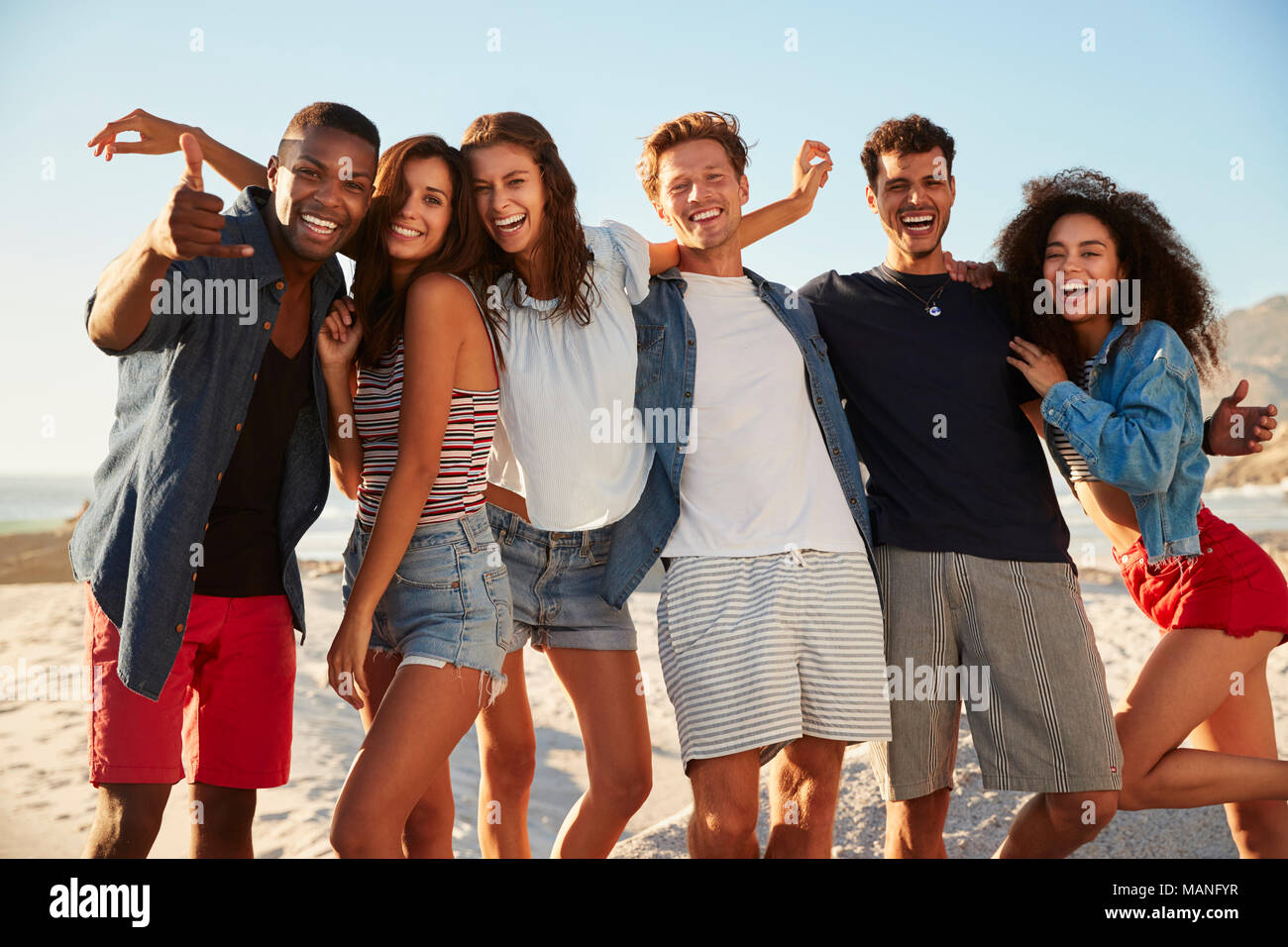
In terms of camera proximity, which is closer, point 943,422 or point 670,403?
point 670,403

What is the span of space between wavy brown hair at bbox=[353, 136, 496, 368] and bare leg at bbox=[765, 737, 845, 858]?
1.64m

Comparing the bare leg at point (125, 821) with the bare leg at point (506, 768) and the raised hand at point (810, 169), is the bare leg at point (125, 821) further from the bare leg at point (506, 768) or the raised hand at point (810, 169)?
the raised hand at point (810, 169)

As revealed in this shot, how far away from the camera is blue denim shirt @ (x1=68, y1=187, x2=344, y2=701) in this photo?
287 cm

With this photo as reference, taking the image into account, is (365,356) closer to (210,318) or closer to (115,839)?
(210,318)

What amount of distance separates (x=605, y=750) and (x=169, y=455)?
5.17ft

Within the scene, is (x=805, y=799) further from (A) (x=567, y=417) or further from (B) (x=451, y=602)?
(A) (x=567, y=417)

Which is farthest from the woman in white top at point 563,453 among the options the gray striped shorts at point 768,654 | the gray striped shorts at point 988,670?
the gray striped shorts at point 988,670

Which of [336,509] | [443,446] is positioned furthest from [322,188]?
[336,509]

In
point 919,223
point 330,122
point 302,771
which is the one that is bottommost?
point 302,771

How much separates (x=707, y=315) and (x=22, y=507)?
39247 millimetres

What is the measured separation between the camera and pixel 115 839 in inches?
112

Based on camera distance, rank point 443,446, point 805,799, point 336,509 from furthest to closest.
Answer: point 336,509
point 805,799
point 443,446

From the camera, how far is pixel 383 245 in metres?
3.18
